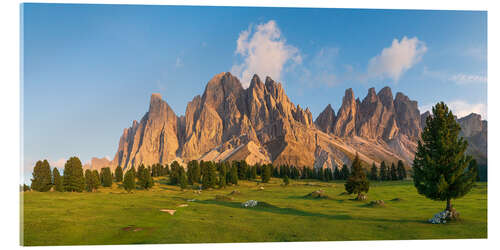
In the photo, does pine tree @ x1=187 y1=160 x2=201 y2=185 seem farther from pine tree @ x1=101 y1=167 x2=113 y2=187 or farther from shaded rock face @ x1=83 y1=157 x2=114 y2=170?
shaded rock face @ x1=83 y1=157 x2=114 y2=170

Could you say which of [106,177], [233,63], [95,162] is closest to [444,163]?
[233,63]

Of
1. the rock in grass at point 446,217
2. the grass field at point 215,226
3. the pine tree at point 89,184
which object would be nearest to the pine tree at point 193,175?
the pine tree at point 89,184

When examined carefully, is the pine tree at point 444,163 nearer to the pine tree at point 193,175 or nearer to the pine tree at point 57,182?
the pine tree at point 57,182

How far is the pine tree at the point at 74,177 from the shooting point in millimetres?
32625

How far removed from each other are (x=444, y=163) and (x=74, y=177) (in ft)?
125

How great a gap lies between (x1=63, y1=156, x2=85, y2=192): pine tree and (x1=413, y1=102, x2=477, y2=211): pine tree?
33.7 meters

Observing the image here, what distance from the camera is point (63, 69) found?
20.7 meters

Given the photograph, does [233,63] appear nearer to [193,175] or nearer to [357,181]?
[357,181]

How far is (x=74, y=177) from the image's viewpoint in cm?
3475

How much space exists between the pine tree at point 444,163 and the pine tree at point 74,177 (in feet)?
111

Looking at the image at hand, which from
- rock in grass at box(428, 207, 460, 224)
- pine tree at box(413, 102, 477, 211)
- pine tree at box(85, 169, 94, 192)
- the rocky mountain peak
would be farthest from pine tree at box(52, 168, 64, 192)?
the rocky mountain peak

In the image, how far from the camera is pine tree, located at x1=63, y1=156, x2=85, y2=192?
107 feet

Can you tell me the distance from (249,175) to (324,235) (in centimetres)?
5771
